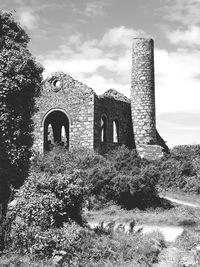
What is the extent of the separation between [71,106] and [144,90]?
5070 millimetres

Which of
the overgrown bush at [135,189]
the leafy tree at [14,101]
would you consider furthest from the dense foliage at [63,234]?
the overgrown bush at [135,189]

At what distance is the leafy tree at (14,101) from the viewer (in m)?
11.7

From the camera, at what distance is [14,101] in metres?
12.0

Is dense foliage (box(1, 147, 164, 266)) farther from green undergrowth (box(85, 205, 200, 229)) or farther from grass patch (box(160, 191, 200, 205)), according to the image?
grass patch (box(160, 191, 200, 205))

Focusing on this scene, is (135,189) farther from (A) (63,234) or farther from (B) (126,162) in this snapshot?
(A) (63,234)

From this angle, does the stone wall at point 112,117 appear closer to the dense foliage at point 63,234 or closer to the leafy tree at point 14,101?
the leafy tree at point 14,101

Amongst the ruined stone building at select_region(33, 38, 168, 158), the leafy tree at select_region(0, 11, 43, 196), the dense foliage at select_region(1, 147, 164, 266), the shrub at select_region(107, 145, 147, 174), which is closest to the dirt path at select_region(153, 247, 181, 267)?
the dense foliage at select_region(1, 147, 164, 266)

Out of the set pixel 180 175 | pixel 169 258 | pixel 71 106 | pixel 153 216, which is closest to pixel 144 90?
pixel 71 106

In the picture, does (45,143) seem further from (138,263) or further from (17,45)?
(138,263)

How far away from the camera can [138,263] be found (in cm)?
984

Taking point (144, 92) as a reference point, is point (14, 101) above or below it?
below

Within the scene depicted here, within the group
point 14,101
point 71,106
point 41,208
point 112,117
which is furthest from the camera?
point 112,117

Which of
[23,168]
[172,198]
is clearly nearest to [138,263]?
[23,168]

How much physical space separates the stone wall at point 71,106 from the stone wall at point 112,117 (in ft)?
1.48
